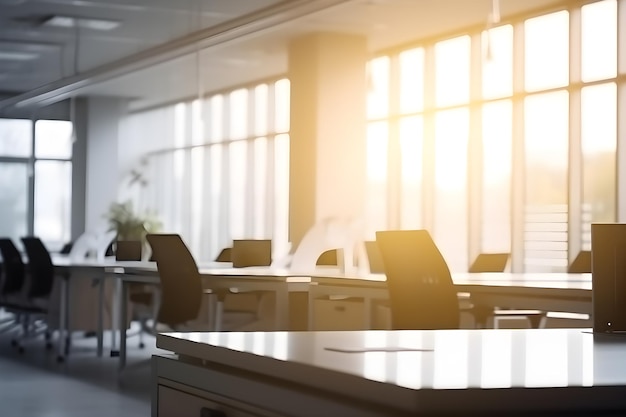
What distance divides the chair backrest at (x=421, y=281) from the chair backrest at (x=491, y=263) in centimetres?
330

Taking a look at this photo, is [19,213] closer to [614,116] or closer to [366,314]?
[614,116]

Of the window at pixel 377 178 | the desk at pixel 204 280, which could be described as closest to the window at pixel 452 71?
the window at pixel 377 178

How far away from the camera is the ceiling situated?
10.9 meters

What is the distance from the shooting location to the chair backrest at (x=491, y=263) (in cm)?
749

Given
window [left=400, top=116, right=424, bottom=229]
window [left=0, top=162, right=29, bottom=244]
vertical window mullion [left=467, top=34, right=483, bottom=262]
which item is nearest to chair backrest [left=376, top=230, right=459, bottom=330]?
vertical window mullion [left=467, top=34, right=483, bottom=262]

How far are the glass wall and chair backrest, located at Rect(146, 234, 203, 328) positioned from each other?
3242 mm

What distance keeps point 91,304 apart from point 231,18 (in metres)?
3.35

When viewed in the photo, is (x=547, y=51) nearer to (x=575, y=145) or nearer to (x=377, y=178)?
(x=575, y=145)

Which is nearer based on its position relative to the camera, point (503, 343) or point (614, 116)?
point (503, 343)

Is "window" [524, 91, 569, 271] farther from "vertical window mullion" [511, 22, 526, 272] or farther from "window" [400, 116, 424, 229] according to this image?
"window" [400, 116, 424, 229]

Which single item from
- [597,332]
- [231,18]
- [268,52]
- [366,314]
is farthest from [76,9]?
[597,332]

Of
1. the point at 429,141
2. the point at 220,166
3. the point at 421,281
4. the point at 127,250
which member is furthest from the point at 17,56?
the point at 421,281

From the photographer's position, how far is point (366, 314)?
19.1ft

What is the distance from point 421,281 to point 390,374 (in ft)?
10.5
